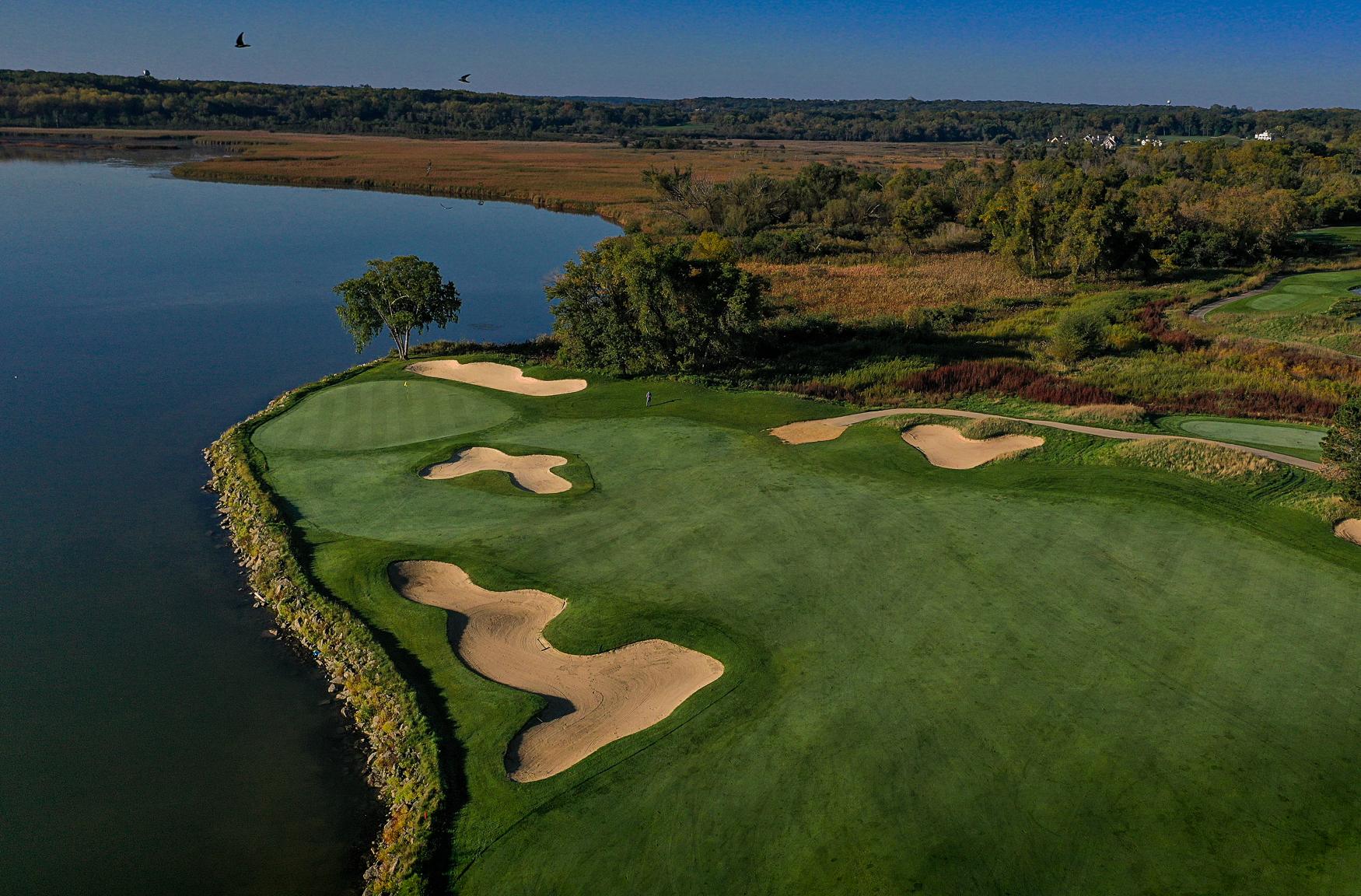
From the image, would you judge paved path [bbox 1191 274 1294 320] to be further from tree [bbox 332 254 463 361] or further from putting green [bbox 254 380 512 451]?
tree [bbox 332 254 463 361]

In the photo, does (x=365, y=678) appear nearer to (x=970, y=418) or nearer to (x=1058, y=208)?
(x=970, y=418)

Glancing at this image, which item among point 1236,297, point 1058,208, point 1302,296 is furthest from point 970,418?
point 1058,208

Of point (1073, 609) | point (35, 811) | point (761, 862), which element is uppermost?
point (1073, 609)

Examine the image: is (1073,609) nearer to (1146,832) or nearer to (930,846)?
(1146,832)

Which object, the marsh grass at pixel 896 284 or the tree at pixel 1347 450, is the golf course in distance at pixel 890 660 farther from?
the marsh grass at pixel 896 284

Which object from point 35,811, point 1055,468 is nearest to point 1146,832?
point 1055,468

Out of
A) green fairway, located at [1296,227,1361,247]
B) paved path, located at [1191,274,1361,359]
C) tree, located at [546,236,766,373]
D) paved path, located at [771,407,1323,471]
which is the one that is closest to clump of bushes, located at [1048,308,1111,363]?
paved path, located at [1191,274,1361,359]
